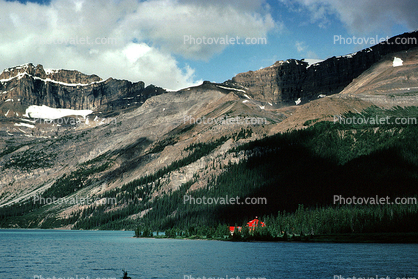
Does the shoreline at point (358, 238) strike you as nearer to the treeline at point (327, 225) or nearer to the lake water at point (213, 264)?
the treeline at point (327, 225)

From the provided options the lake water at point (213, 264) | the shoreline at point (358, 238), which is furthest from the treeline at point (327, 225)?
the lake water at point (213, 264)

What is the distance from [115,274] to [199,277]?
15.5m

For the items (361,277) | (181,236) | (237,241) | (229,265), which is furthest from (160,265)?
(181,236)

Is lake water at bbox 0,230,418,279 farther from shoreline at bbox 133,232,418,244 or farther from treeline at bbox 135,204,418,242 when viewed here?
treeline at bbox 135,204,418,242

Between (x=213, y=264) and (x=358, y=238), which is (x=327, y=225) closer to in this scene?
(x=358, y=238)

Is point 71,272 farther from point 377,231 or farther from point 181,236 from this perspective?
point 377,231

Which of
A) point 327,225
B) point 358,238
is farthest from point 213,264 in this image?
point 327,225

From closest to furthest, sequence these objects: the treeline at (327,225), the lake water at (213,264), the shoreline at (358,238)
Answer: the lake water at (213,264) < the shoreline at (358,238) < the treeline at (327,225)

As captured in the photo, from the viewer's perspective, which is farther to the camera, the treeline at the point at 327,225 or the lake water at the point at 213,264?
the treeline at the point at 327,225

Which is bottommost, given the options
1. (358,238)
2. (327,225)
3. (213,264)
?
(213,264)

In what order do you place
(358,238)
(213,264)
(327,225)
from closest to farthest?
(213,264)
(358,238)
(327,225)

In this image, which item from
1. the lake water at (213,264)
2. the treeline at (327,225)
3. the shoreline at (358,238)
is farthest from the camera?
the treeline at (327,225)

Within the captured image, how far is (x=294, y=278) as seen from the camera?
7562cm

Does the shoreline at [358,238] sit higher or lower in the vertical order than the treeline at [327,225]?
lower
